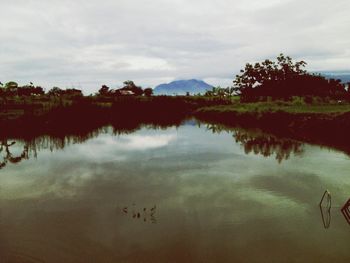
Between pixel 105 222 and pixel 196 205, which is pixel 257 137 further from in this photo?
pixel 105 222

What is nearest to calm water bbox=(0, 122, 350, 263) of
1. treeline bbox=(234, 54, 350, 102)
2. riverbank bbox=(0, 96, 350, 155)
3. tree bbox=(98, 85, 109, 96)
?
riverbank bbox=(0, 96, 350, 155)

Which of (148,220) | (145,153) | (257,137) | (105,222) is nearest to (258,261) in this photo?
(148,220)

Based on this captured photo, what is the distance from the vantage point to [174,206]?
58.5ft

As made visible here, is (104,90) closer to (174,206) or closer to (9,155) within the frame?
(9,155)

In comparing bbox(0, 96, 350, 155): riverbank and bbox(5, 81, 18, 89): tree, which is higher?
bbox(5, 81, 18, 89): tree

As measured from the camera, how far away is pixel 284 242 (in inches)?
534

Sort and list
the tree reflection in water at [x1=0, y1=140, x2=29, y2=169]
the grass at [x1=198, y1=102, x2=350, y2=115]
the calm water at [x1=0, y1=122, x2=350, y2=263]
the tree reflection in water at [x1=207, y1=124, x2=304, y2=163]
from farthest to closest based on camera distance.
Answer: the grass at [x1=198, y1=102, x2=350, y2=115], the tree reflection in water at [x1=207, y1=124, x2=304, y2=163], the tree reflection in water at [x1=0, y1=140, x2=29, y2=169], the calm water at [x1=0, y1=122, x2=350, y2=263]

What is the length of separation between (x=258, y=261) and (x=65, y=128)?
145 feet

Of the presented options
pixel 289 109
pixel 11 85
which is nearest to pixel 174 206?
pixel 289 109

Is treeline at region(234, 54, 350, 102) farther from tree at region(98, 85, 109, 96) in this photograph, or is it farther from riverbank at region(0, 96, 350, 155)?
tree at region(98, 85, 109, 96)

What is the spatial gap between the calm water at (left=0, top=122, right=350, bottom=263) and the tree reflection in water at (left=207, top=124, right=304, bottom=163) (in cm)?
27

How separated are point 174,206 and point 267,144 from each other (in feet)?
70.6

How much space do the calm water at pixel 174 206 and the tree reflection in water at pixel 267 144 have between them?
0.27 metres

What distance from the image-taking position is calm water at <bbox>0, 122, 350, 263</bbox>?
518 inches
